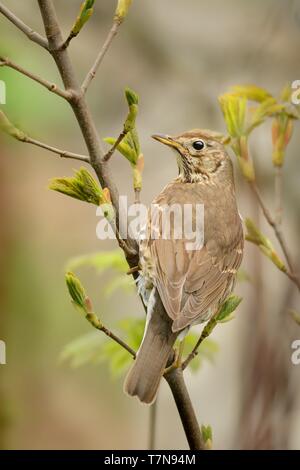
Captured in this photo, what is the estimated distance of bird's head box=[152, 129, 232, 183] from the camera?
9.68 ft

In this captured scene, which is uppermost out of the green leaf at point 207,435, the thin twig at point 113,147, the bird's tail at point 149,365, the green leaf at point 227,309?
the thin twig at point 113,147

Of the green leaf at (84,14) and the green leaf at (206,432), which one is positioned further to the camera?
the green leaf at (206,432)

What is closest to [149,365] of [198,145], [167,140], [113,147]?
[113,147]

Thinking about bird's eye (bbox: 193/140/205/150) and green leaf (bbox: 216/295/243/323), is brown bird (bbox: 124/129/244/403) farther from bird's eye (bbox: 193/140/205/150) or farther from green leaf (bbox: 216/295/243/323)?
green leaf (bbox: 216/295/243/323)

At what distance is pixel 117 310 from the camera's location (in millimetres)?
5371

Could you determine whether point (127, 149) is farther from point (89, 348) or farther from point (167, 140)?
point (89, 348)

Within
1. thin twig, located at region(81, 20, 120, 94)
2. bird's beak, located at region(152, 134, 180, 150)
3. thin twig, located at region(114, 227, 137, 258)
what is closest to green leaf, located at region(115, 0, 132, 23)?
thin twig, located at region(81, 20, 120, 94)

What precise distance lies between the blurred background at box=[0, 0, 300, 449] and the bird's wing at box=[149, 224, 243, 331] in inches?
30.9

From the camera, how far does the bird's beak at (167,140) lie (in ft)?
7.99

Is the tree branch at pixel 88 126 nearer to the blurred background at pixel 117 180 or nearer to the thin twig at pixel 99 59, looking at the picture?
the thin twig at pixel 99 59

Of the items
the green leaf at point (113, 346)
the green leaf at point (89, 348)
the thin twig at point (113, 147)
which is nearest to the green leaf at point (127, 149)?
the thin twig at point (113, 147)

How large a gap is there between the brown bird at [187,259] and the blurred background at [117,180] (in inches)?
14.9

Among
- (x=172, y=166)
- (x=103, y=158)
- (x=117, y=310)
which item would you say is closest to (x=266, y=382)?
(x=103, y=158)
